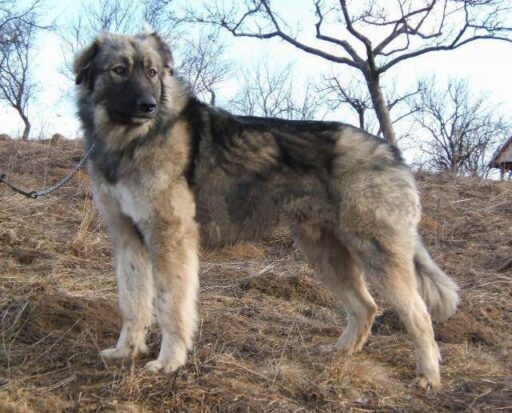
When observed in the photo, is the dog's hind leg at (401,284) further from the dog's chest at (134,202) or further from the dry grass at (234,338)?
the dog's chest at (134,202)

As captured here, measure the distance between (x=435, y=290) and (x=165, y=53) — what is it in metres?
2.72

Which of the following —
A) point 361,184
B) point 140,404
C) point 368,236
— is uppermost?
point 361,184

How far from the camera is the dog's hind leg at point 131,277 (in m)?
4.51

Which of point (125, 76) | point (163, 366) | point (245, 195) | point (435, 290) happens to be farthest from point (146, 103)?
point (435, 290)

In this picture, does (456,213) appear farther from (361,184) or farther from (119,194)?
(119,194)

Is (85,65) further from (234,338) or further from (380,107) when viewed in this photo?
(380,107)

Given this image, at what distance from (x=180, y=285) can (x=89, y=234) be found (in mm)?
4153

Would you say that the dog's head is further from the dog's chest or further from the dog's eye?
the dog's chest

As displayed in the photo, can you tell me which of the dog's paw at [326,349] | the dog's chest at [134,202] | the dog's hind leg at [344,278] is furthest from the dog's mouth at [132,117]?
the dog's paw at [326,349]

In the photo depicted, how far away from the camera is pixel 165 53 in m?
4.69

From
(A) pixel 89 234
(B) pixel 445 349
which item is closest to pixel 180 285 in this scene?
(B) pixel 445 349

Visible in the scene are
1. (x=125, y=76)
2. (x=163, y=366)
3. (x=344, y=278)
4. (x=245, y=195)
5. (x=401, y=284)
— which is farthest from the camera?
(x=344, y=278)

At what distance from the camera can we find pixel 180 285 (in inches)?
170

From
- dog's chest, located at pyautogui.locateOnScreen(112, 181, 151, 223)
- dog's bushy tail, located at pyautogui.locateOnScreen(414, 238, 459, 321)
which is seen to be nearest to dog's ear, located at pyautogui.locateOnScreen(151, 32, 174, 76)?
dog's chest, located at pyautogui.locateOnScreen(112, 181, 151, 223)
